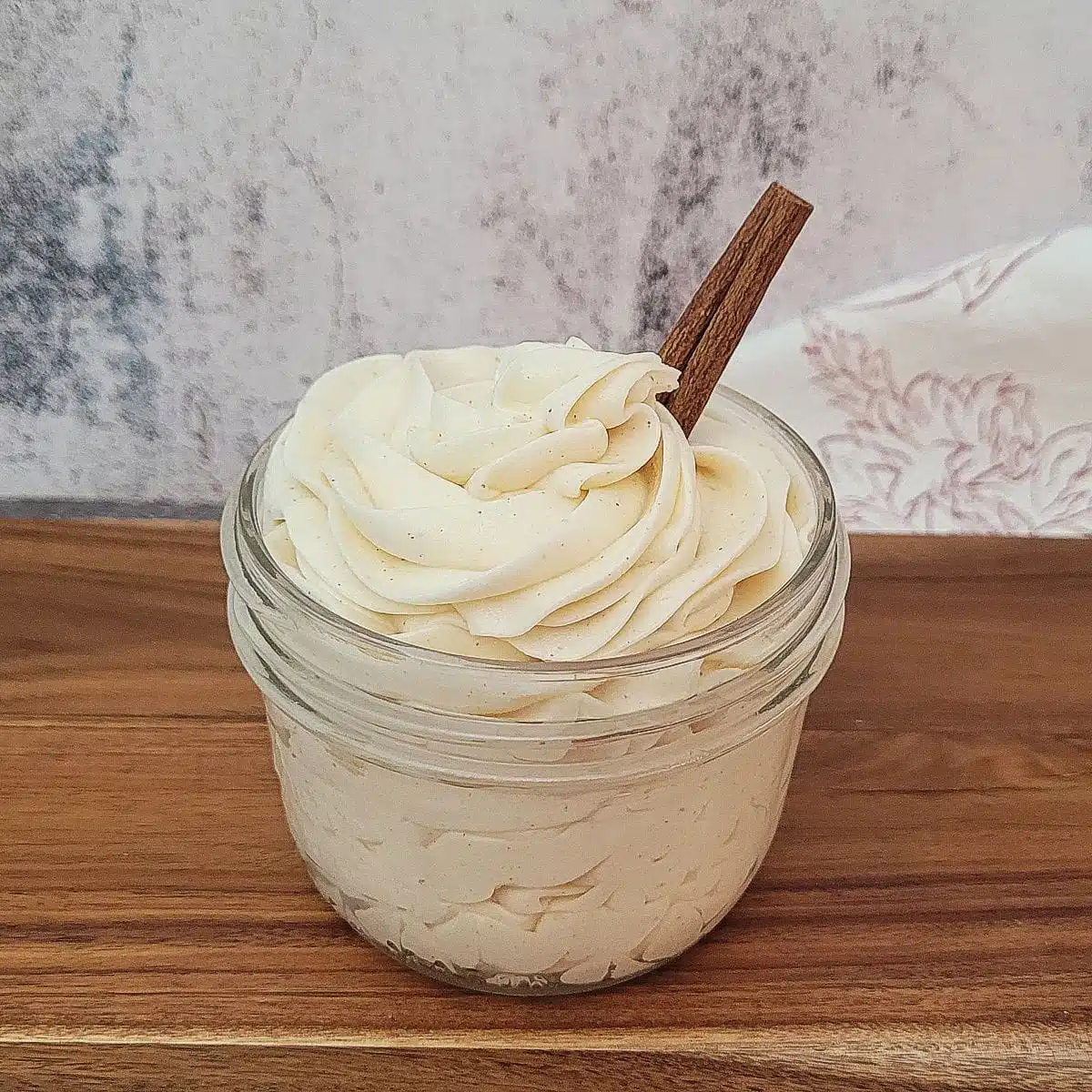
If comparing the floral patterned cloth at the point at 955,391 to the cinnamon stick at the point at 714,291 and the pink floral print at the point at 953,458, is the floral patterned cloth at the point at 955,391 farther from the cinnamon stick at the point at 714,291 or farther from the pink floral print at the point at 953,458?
the cinnamon stick at the point at 714,291

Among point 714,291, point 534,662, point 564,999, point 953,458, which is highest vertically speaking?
point 714,291

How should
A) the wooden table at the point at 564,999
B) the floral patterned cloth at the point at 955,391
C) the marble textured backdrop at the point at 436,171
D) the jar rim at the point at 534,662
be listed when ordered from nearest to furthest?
the jar rim at the point at 534,662, the wooden table at the point at 564,999, the marble textured backdrop at the point at 436,171, the floral patterned cloth at the point at 955,391

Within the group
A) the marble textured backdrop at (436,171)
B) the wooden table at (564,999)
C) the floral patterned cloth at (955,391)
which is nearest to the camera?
the wooden table at (564,999)

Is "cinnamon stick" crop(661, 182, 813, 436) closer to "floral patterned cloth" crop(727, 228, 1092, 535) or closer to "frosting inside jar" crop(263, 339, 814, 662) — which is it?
"frosting inside jar" crop(263, 339, 814, 662)

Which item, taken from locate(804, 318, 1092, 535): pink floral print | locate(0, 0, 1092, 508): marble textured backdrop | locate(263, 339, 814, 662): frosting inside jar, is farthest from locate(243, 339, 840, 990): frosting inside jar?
locate(804, 318, 1092, 535): pink floral print

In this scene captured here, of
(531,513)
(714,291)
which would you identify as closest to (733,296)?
(714,291)

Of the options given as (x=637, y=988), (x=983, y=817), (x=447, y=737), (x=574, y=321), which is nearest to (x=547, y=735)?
(x=447, y=737)

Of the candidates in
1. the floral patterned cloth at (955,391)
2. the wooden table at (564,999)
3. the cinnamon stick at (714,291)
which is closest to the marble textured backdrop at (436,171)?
the floral patterned cloth at (955,391)

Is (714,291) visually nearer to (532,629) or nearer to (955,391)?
(532,629)
